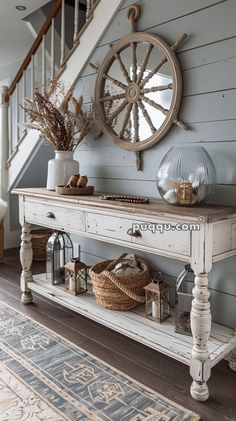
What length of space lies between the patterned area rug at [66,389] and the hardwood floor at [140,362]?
6 cm

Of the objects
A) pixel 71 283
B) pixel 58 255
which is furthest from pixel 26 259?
pixel 71 283

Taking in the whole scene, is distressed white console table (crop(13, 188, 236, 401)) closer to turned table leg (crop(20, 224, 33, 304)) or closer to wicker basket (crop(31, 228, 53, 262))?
turned table leg (crop(20, 224, 33, 304))

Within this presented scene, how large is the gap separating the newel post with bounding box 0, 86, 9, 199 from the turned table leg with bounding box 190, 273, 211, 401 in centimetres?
277

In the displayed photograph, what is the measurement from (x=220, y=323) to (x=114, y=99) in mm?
1475

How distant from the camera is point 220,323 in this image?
187 centimetres

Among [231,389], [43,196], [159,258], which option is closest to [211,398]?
[231,389]

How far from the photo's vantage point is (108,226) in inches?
72.6

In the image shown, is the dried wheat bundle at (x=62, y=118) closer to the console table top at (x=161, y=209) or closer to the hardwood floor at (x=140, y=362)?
the console table top at (x=161, y=209)

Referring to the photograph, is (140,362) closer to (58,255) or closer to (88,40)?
(58,255)

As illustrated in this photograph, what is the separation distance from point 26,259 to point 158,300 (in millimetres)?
1081

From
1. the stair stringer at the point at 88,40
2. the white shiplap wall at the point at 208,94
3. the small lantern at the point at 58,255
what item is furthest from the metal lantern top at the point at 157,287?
the stair stringer at the point at 88,40

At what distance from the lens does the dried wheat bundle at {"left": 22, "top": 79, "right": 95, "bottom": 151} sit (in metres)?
2.34

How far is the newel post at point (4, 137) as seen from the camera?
3.64 meters

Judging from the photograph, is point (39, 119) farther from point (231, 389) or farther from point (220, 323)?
point (231, 389)
